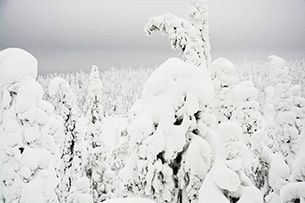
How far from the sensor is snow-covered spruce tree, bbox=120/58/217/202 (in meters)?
6.55

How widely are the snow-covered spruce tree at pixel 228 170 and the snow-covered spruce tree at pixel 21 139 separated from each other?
5068mm

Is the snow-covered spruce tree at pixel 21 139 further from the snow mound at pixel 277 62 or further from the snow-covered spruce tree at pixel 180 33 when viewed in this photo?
the snow mound at pixel 277 62

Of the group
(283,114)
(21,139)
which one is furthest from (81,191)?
(283,114)

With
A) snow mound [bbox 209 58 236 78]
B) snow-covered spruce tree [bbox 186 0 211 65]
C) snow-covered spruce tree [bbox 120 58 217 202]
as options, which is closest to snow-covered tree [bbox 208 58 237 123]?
snow mound [bbox 209 58 236 78]

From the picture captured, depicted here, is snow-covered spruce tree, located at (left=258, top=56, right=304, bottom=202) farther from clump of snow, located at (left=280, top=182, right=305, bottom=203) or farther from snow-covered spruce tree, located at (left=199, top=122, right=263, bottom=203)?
snow-covered spruce tree, located at (left=199, top=122, right=263, bottom=203)

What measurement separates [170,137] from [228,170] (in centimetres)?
117

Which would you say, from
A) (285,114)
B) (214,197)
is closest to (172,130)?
(214,197)

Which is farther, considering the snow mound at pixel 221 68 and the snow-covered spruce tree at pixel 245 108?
the snow-covered spruce tree at pixel 245 108

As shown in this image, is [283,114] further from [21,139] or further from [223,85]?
[21,139]

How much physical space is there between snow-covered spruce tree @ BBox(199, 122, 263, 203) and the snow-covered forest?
14mm

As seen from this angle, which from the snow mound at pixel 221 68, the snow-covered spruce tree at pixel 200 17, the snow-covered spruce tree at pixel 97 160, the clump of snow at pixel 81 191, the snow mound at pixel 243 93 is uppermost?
the snow-covered spruce tree at pixel 200 17

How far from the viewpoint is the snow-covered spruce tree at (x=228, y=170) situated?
5.80 metres

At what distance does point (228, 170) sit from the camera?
579cm

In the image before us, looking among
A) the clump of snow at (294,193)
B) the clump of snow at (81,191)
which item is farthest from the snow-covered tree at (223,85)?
the clump of snow at (81,191)
